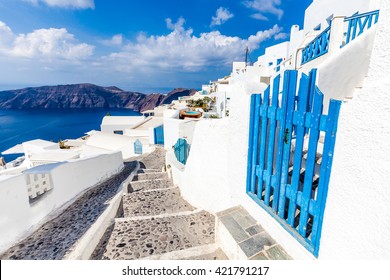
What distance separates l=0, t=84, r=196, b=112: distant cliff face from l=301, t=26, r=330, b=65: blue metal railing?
10081 cm

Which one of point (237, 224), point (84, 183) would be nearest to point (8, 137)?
point (84, 183)

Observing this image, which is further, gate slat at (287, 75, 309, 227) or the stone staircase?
the stone staircase

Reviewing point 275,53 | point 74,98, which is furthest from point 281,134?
point 74,98

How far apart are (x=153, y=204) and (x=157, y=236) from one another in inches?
61.2

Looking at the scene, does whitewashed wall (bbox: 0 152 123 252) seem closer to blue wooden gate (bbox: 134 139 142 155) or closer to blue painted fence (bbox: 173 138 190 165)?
blue painted fence (bbox: 173 138 190 165)

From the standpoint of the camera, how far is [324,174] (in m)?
1.77

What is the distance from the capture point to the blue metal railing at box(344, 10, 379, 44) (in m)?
3.79

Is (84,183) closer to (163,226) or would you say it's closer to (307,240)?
(163,226)

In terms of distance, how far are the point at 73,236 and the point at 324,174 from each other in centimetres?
458

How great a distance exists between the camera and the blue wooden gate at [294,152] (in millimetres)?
1786

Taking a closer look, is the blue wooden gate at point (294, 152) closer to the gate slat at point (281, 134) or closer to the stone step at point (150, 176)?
the gate slat at point (281, 134)

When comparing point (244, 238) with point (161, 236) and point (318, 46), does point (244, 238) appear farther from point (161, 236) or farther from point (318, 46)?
point (318, 46)

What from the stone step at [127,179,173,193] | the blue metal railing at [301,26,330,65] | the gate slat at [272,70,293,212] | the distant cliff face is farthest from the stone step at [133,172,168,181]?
the distant cliff face

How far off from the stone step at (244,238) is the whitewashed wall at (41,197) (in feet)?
13.2
